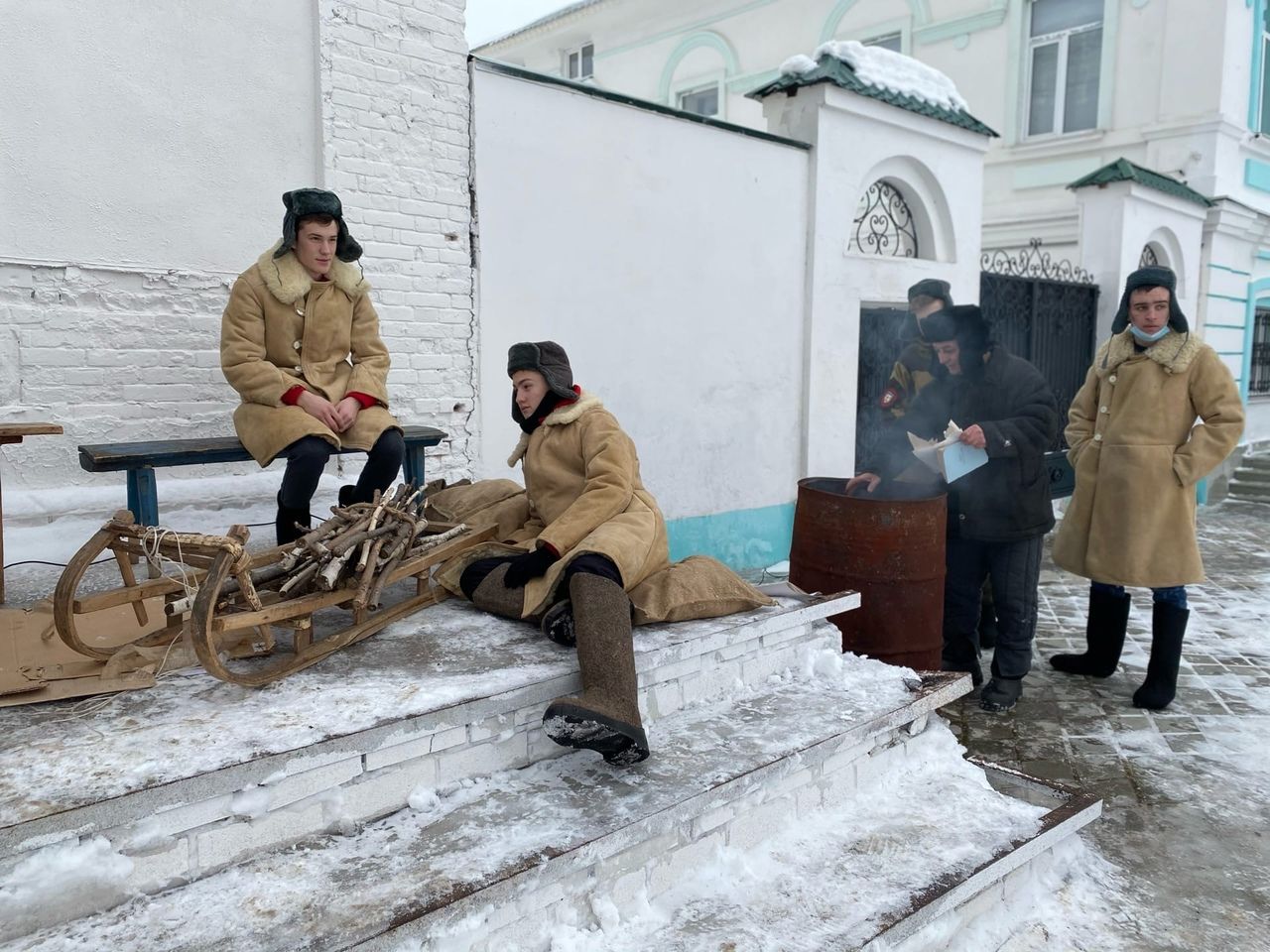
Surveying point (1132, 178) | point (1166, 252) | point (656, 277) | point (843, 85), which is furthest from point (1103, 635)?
point (1166, 252)

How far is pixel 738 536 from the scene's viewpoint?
22.7ft

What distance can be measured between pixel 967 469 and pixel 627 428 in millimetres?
2486

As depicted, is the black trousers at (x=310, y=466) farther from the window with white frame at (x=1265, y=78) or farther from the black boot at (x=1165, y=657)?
the window with white frame at (x=1265, y=78)

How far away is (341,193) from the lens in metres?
4.80

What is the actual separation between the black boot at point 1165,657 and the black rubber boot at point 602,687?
299 centimetres

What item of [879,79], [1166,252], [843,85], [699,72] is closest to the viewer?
[843,85]

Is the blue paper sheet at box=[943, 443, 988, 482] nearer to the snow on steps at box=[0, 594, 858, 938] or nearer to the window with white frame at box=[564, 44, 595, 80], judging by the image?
the snow on steps at box=[0, 594, 858, 938]

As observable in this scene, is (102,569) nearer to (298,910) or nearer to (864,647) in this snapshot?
(298,910)

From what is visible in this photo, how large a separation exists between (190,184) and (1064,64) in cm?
1103

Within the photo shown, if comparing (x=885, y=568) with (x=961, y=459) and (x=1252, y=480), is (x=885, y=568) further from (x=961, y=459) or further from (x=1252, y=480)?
(x=1252, y=480)

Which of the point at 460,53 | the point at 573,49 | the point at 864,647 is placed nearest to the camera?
the point at 864,647

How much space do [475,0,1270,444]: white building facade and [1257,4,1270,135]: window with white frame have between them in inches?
1.5

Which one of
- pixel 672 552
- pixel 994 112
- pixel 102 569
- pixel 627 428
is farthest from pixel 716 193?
pixel 994 112

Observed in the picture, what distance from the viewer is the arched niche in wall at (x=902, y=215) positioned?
7.61m
